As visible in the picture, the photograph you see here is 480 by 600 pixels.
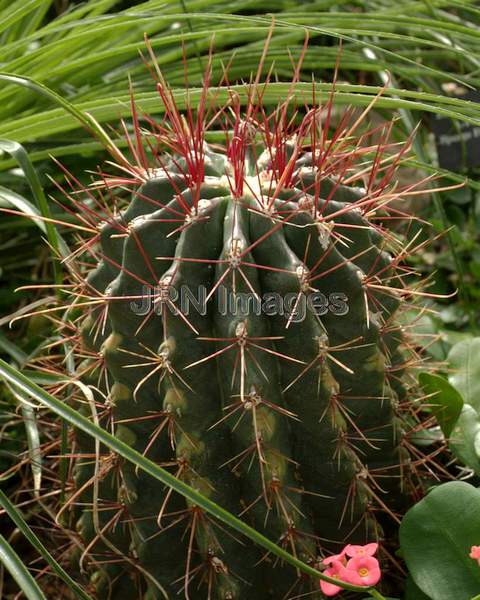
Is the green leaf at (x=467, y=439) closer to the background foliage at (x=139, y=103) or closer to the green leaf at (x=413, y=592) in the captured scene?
the background foliage at (x=139, y=103)

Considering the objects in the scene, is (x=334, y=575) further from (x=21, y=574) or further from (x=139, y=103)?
(x=139, y=103)

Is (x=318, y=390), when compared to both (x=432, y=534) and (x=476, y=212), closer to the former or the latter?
(x=432, y=534)

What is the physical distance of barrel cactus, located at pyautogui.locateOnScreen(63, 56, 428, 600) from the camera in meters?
0.84

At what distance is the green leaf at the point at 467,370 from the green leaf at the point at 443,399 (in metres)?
0.09

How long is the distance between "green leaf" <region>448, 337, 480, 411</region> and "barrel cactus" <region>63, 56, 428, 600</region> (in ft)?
0.73

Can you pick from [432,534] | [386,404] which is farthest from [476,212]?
[432,534]

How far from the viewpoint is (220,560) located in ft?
2.87

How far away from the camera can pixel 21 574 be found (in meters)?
0.71

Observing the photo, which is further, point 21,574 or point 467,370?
point 467,370

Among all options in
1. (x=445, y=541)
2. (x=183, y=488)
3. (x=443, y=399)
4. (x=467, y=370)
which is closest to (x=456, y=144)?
(x=467, y=370)

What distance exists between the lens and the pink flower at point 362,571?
0.77m

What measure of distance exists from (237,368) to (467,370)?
481 millimetres

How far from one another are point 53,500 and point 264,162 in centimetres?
Result: 63

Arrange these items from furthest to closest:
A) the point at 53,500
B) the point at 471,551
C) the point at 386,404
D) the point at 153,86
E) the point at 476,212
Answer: the point at 476,212
the point at 153,86
the point at 53,500
the point at 386,404
the point at 471,551
